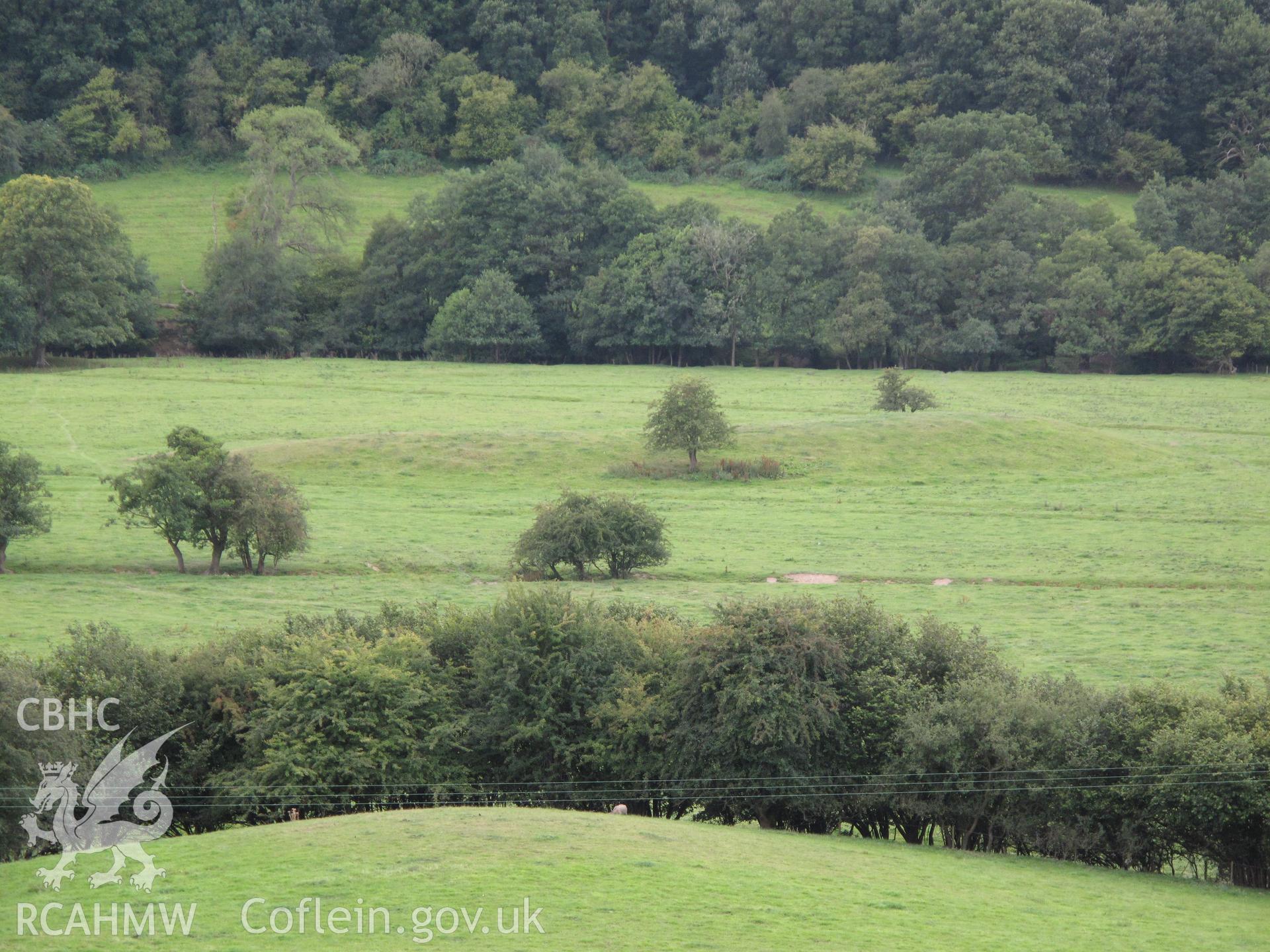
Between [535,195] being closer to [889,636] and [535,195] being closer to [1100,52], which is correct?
[1100,52]

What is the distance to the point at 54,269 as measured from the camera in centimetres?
9969

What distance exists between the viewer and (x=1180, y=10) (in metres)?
152

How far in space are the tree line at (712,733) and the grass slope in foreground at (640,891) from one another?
2015 mm

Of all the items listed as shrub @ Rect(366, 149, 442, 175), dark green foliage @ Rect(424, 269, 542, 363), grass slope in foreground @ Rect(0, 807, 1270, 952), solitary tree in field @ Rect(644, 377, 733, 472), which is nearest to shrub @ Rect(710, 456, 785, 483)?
solitary tree in field @ Rect(644, 377, 733, 472)

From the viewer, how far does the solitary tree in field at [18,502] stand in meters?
48.4

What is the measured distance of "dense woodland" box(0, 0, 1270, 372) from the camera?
359 feet

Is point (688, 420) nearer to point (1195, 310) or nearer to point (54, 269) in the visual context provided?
point (1195, 310)

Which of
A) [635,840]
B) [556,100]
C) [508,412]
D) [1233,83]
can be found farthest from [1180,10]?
[635,840]

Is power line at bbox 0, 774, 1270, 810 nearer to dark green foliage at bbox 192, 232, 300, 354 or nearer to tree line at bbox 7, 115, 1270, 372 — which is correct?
tree line at bbox 7, 115, 1270, 372

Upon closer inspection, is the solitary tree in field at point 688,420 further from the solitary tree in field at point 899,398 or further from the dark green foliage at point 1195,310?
Answer: the dark green foliage at point 1195,310

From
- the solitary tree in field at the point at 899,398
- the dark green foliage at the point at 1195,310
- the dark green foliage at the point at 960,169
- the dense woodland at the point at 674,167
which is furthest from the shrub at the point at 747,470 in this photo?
the dark green foliage at the point at 960,169

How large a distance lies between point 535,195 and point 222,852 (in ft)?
328

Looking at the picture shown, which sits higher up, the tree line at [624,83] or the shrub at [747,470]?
the tree line at [624,83]

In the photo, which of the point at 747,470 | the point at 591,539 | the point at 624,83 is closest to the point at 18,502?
the point at 591,539
